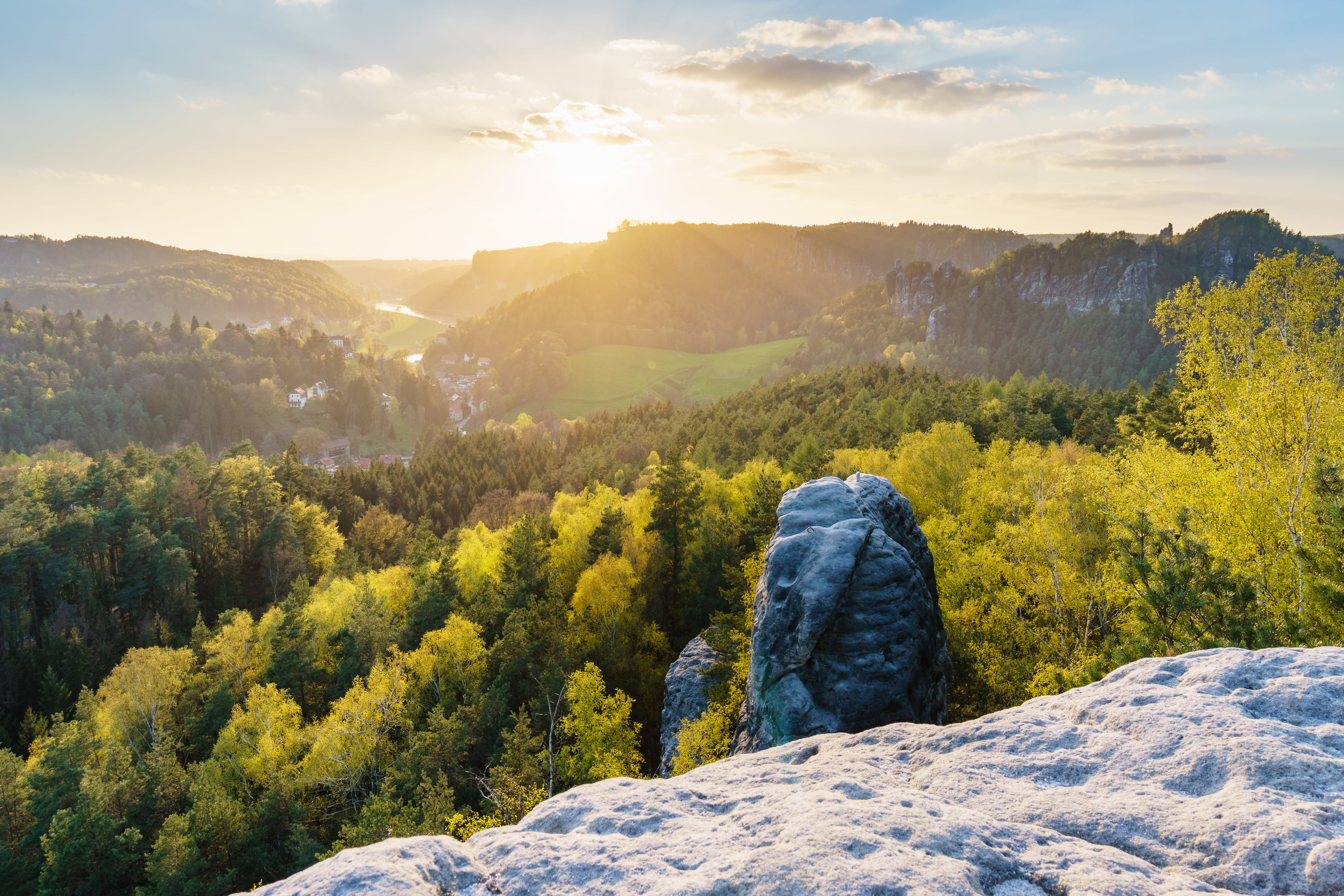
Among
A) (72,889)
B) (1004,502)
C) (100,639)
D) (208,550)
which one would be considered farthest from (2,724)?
(1004,502)

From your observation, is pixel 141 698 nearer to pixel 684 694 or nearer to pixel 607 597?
pixel 607 597

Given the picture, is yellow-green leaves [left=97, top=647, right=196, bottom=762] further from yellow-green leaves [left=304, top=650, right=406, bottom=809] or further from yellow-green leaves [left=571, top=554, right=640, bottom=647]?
yellow-green leaves [left=571, top=554, right=640, bottom=647]

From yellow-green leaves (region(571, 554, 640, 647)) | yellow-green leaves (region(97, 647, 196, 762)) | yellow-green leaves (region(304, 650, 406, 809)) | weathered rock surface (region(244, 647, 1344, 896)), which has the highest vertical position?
weathered rock surface (region(244, 647, 1344, 896))

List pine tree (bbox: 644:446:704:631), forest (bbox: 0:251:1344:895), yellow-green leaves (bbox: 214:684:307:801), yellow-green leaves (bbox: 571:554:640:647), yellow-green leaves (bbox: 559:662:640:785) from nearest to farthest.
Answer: forest (bbox: 0:251:1344:895), yellow-green leaves (bbox: 559:662:640:785), yellow-green leaves (bbox: 214:684:307:801), yellow-green leaves (bbox: 571:554:640:647), pine tree (bbox: 644:446:704:631)

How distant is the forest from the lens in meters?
20.5

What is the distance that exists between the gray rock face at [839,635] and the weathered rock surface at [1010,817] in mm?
12223

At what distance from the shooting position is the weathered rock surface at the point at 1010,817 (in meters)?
6.66

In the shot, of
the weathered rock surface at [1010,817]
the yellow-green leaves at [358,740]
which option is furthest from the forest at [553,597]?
the weathered rock surface at [1010,817]

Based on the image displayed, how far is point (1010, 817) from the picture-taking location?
8094 mm

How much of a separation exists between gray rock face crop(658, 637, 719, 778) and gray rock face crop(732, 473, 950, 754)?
1016 cm

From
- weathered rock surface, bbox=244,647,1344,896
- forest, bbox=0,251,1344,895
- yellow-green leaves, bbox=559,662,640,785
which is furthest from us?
yellow-green leaves, bbox=559,662,640,785

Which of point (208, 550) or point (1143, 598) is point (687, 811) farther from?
point (208, 550)

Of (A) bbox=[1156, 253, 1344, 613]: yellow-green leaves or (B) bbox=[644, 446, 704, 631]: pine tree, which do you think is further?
(B) bbox=[644, 446, 704, 631]: pine tree

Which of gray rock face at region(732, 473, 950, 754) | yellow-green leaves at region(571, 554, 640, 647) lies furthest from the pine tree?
gray rock face at region(732, 473, 950, 754)
